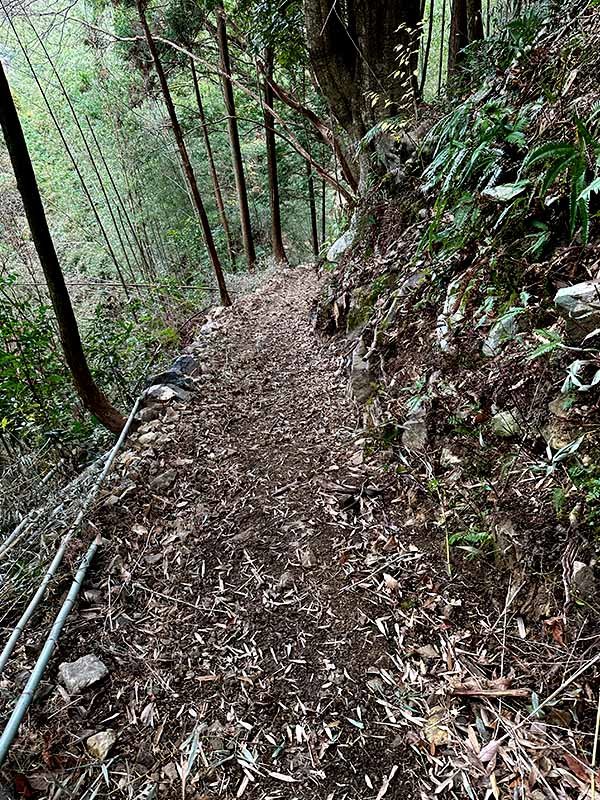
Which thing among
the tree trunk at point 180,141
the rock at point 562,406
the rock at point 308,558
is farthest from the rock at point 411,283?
the tree trunk at point 180,141

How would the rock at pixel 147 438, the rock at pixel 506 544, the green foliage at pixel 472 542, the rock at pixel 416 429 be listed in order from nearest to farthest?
the rock at pixel 506 544 → the green foliage at pixel 472 542 → the rock at pixel 416 429 → the rock at pixel 147 438

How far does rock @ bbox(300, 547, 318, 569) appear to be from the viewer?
171 cm

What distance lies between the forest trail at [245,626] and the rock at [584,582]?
55cm

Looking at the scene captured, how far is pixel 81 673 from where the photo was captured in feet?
4.47

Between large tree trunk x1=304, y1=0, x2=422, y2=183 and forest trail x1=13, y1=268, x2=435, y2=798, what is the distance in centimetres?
297

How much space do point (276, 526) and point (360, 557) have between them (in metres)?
0.44

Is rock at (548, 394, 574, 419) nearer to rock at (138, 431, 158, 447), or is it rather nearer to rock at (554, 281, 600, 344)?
rock at (554, 281, 600, 344)

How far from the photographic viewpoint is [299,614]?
1.53 metres

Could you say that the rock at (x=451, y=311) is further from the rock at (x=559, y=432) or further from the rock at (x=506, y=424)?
the rock at (x=559, y=432)

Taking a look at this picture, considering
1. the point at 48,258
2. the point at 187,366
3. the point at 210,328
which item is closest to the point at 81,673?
the point at 48,258

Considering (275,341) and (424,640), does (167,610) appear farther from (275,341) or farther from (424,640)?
(275,341)

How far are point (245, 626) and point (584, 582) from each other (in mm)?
1112

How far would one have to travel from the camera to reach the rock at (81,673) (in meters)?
1.33

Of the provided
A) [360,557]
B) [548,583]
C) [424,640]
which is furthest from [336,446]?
[548,583]
